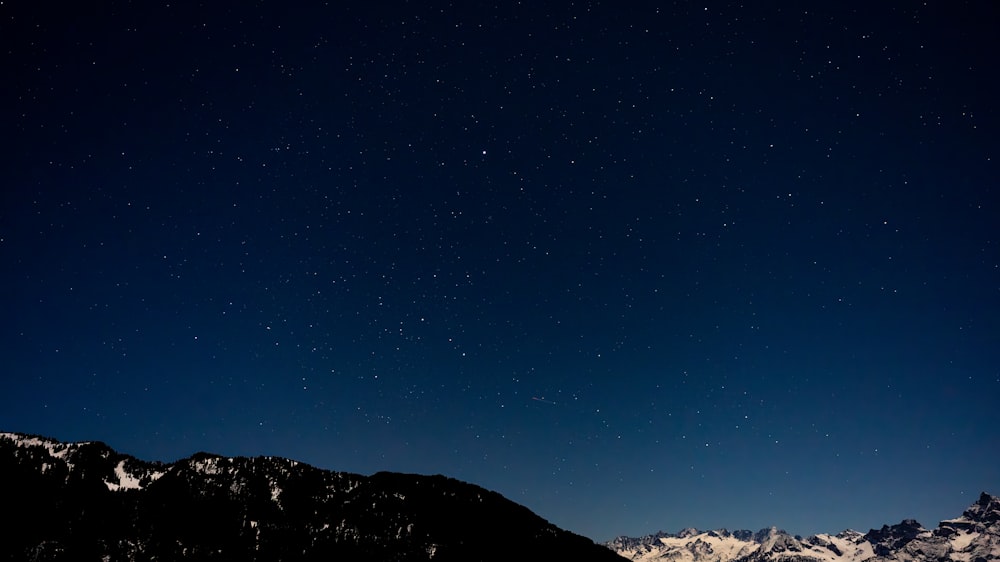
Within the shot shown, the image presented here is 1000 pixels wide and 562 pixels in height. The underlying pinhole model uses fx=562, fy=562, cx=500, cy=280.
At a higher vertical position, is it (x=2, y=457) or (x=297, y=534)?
(x=2, y=457)

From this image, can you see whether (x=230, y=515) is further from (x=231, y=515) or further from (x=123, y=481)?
(x=123, y=481)

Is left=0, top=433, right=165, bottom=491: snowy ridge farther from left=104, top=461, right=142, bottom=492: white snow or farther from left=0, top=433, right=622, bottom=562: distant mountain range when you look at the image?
left=0, top=433, right=622, bottom=562: distant mountain range

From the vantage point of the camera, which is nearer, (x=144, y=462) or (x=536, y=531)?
(x=144, y=462)

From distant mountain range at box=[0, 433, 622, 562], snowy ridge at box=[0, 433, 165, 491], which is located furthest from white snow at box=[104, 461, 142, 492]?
distant mountain range at box=[0, 433, 622, 562]

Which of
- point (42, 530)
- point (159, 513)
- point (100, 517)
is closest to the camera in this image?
point (42, 530)

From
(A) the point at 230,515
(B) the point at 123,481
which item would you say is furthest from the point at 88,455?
(A) the point at 230,515

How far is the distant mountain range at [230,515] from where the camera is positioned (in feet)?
347

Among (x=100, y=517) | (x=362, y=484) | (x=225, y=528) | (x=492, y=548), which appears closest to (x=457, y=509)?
(x=492, y=548)

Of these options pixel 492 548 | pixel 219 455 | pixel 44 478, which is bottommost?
pixel 492 548

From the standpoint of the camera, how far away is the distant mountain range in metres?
106

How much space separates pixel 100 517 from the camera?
110 metres

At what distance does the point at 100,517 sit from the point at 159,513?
1110 centimetres

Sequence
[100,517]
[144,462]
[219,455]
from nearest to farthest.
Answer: [100,517] < [144,462] < [219,455]

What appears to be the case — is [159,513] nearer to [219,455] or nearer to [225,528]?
[225,528]
